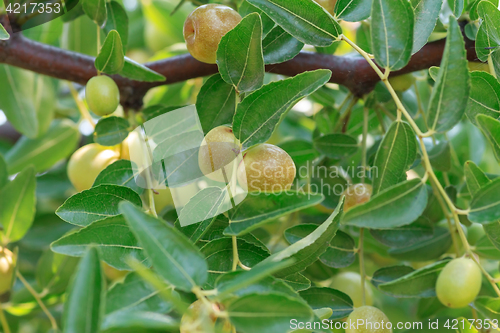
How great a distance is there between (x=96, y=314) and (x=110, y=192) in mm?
258

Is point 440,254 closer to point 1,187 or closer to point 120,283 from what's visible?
point 120,283

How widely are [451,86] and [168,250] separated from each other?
1.30 feet

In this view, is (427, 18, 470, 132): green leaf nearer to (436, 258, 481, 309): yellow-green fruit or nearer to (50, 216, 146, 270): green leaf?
(436, 258, 481, 309): yellow-green fruit

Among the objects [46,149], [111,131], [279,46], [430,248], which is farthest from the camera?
[46,149]

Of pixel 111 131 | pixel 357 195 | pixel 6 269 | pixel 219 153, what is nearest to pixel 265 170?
pixel 219 153

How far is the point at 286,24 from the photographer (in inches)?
26.9

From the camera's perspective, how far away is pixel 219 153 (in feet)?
2.22

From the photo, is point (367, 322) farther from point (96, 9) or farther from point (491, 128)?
point (96, 9)

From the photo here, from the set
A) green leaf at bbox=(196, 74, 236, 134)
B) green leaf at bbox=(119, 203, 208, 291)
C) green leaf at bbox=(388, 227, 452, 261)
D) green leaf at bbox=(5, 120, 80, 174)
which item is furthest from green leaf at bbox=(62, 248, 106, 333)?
green leaf at bbox=(5, 120, 80, 174)

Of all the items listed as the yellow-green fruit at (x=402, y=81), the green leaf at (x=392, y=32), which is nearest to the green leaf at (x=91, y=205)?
the green leaf at (x=392, y=32)

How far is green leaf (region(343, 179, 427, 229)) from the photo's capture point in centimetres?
55

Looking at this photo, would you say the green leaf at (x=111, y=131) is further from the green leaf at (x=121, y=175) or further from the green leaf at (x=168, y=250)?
the green leaf at (x=168, y=250)

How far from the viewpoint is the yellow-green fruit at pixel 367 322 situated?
70 cm

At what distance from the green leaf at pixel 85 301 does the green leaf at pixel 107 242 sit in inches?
4.6
